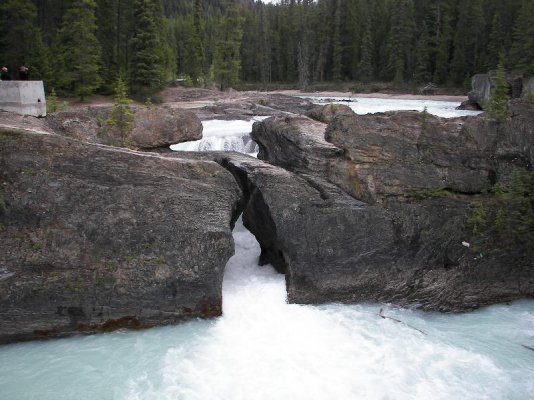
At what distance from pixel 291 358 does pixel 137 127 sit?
32.6 feet

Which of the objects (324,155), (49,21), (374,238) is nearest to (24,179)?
(324,155)

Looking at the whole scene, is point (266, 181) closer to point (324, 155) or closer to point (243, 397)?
point (324, 155)

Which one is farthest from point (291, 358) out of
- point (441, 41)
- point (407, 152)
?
point (441, 41)

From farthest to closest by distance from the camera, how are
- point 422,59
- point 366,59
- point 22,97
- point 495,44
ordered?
1. point 366,59
2. point 422,59
3. point 495,44
4. point 22,97

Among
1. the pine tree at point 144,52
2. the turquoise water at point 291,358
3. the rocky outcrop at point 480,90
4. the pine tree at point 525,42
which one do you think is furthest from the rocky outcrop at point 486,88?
the turquoise water at point 291,358

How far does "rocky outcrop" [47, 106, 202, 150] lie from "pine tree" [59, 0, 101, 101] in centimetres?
1596

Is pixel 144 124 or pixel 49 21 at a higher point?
pixel 49 21

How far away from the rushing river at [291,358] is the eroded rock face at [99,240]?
0.54 meters

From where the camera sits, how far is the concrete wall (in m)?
13.9

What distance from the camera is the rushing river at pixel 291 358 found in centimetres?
885

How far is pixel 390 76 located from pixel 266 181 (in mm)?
62576

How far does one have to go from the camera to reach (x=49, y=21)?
40.7 m

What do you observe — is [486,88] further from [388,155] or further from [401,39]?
[388,155]

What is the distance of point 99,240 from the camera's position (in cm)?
1079
